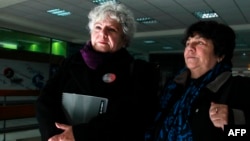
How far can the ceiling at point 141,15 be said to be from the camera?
6.81 m

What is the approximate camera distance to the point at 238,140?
3.50ft

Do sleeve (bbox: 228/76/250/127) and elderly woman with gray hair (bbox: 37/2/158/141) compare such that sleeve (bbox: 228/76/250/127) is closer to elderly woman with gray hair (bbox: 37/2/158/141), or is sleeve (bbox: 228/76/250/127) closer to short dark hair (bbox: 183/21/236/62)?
short dark hair (bbox: 183/21/236/62)

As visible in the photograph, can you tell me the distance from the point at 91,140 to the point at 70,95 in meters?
0.24

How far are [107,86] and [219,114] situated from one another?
497 millimetres

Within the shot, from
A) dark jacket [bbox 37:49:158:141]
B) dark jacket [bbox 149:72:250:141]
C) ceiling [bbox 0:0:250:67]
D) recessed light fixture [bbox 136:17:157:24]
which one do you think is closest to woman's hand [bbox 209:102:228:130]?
dark jacket [bbox 149:72:250:141]

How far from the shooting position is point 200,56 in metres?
1.43

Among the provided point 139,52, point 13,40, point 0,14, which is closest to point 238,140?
point 0,14

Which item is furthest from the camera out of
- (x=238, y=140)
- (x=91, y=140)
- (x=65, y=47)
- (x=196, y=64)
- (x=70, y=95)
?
(x=65, y=47)

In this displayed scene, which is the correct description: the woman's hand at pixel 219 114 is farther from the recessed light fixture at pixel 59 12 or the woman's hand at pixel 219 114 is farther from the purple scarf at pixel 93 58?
the recessed light fixture at pixel 59 12

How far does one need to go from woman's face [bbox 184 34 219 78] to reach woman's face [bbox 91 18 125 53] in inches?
14.2

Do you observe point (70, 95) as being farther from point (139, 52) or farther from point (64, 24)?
point (139, 52)

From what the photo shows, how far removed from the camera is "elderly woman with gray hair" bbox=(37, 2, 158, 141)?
125 cm

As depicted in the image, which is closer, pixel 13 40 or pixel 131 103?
pixel 131 103

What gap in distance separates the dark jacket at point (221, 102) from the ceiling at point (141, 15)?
553 cm
